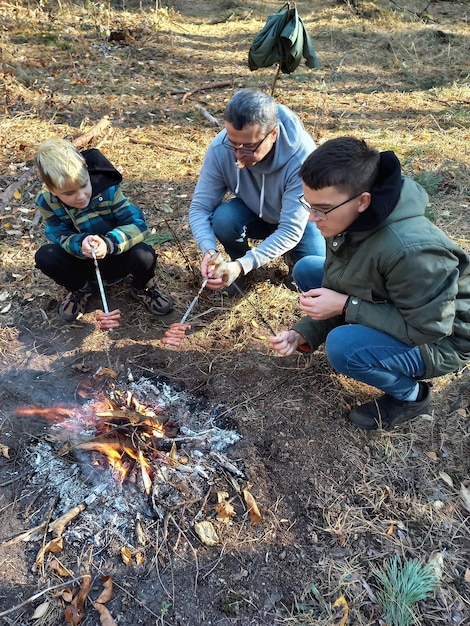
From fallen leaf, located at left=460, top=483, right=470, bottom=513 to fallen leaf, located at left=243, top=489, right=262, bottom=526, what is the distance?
102cm

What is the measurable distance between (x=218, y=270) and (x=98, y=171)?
38.3 inches

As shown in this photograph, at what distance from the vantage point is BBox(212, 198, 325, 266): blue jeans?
309 cm

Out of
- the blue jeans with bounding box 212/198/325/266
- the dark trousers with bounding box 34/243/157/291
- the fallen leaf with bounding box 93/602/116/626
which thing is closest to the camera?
the fallen leaf with bounding box 93/602/116/626

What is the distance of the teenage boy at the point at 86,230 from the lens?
8.25ft

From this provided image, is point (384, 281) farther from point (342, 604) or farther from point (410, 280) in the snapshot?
point (342, 604)

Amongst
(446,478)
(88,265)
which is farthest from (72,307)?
(446,478)

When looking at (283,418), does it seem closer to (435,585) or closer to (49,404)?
(435,585)

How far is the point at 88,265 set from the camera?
10.2ft

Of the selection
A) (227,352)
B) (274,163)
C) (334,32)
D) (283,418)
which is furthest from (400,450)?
(334,32)

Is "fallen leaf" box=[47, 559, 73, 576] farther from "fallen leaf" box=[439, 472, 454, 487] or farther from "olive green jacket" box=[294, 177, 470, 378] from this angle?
"fallen leaf" box=[439, 472, 454, 487]

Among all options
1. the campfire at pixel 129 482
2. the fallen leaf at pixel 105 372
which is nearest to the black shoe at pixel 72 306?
the fallen leaf at pixel 105 372

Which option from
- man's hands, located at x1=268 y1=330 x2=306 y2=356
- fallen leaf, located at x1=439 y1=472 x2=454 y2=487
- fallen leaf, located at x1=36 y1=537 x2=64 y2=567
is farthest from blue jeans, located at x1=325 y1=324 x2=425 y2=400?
fallen leaf, located at x1=36 y1=537 x2=64 y2=567

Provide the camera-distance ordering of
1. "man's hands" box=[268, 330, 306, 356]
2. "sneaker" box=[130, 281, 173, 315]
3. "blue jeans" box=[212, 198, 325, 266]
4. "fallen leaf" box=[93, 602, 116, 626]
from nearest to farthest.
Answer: "fallen leaf" box=[93, 602, 116, 626] < "man's hands" box=[268, 330, 306, 356] < "blue jeans" box=[212, 198, 325, 266] < "sneaker" box=[130, 281, 173, 315]

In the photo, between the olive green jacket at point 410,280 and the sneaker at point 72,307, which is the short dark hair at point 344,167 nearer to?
the olive green jacket at point 410,280
